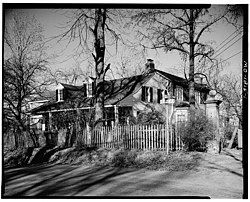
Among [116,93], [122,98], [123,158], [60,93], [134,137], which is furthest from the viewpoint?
[122,98]

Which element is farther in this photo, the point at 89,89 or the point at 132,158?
the point at 89,89

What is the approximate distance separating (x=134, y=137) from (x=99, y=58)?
7.04 feet

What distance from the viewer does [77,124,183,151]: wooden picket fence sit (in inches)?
251

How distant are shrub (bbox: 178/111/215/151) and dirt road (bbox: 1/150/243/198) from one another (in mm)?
870

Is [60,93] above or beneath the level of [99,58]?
beneath

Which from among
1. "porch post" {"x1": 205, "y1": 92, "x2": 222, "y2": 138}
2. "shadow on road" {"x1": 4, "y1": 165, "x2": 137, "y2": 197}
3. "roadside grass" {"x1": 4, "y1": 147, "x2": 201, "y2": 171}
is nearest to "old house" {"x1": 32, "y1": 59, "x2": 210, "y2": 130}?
"porch post" {"x1": 205, "y1": 92, "x2": 222, "y2": 138}

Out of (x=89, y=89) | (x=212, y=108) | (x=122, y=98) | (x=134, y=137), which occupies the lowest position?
(x=134, y=137)

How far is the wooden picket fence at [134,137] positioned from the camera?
636cm

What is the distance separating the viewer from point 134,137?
22.2ft

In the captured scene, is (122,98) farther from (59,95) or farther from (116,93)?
(59,95)

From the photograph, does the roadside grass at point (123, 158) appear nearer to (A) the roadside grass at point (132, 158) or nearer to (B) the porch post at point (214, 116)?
(A) the roadside grass at point (132, 158)

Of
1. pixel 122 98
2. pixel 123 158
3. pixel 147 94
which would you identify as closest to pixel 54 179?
pixel 123 158

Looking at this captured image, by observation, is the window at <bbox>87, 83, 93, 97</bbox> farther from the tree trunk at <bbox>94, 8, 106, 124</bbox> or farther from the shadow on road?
the shadow on road

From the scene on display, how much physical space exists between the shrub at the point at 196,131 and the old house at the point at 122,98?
124 centimetres
